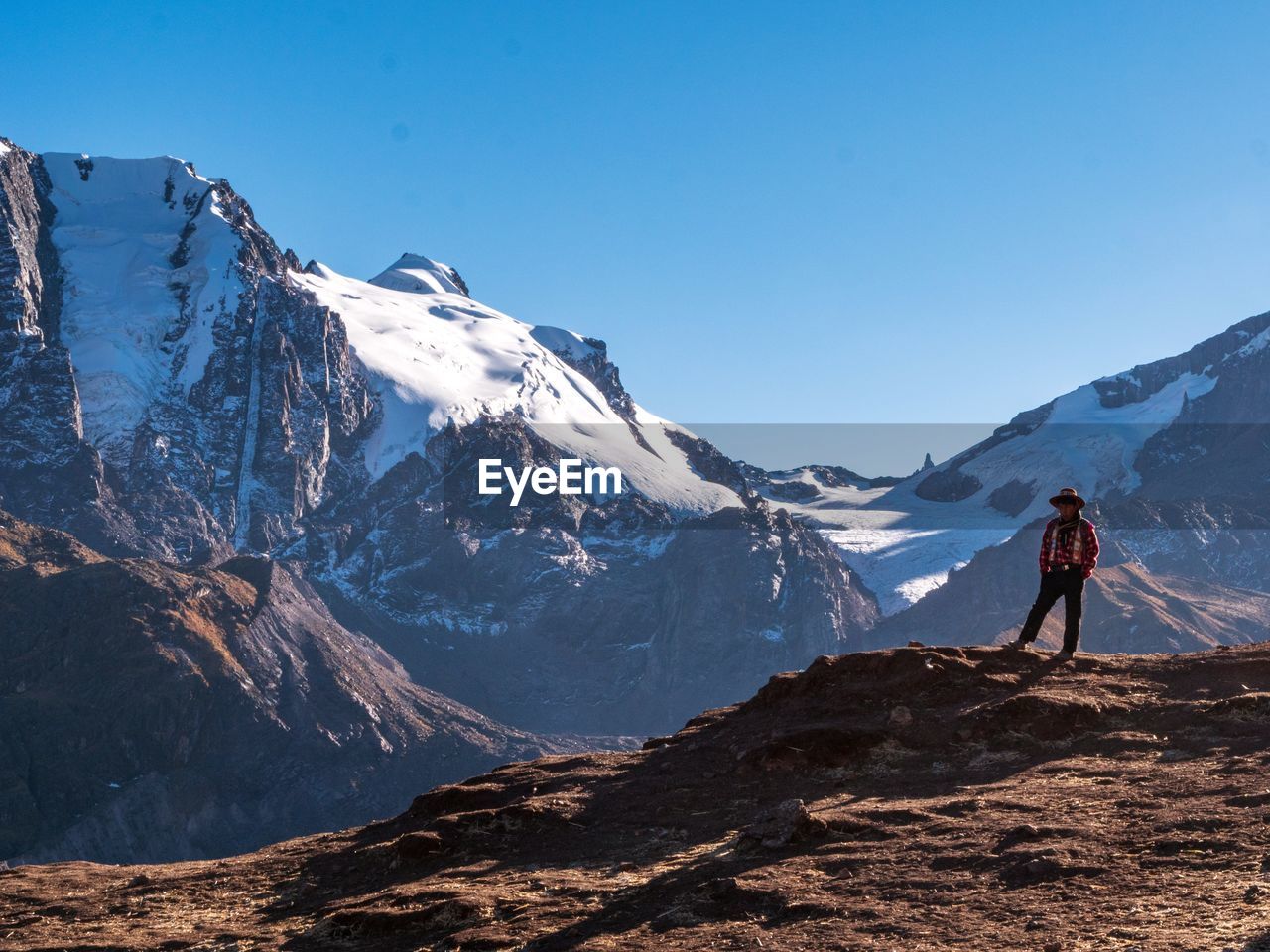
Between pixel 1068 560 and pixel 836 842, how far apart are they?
12153mm

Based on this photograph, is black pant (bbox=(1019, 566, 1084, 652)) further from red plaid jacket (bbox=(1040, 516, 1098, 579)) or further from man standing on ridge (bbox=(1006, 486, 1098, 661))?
red plaid jacket (bbox=(1040, 516, 1098, 579))

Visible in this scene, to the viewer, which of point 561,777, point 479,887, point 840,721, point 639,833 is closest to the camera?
point 479,887

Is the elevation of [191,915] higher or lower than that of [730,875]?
lower

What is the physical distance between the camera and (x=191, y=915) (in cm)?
2784

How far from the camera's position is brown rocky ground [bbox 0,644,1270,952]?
788 inches

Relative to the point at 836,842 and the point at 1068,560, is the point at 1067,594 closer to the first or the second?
the point at 1068,560

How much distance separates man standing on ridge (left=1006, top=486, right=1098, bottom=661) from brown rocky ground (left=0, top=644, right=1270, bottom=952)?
1.19 metres

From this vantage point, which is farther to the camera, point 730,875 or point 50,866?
point 50,866

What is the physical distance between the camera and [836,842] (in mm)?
23875

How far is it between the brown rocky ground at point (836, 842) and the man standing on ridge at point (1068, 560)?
1.19 metres

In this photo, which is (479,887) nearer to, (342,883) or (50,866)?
(342,883)

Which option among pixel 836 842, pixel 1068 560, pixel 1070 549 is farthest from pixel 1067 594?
pixel 836 842

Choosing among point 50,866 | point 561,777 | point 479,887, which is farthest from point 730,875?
point 50,866

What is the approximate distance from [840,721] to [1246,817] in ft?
32.3
